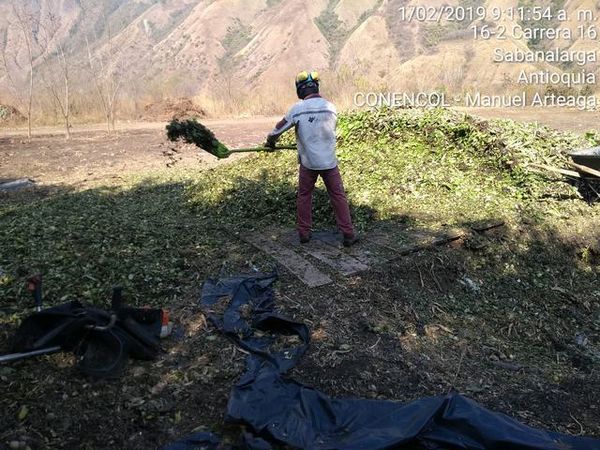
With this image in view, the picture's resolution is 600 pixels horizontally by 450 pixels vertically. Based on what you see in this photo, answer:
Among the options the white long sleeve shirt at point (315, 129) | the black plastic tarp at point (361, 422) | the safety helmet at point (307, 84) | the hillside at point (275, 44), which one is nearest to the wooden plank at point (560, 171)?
the white long sleeve shirt at point (315, 129)

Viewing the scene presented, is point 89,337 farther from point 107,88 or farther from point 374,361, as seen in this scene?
point 107,88

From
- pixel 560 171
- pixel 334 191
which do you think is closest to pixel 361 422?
pixel 334 191

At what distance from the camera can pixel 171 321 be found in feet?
11.5

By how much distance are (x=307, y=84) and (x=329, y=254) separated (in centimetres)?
153

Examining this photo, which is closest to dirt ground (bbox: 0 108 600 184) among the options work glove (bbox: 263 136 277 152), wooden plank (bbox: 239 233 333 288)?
work glove (bbox: 263 136 277 152)

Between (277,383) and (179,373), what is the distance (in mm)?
660

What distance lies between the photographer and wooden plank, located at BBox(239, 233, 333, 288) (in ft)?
13.0

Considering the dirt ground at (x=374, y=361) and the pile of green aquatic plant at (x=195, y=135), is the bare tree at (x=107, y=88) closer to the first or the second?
the pile of green aquatic plant at (x=195, y=135)

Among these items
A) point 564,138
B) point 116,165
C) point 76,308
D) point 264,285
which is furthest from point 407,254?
point 116,165

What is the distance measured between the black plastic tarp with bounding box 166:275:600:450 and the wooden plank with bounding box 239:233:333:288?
45.4 inches

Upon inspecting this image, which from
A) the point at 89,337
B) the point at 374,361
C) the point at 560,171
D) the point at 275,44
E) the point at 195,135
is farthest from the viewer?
the point at 275,44

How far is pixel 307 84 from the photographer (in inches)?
175

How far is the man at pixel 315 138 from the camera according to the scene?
4394 millimetres

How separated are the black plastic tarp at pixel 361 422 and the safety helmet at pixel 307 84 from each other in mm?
2542
